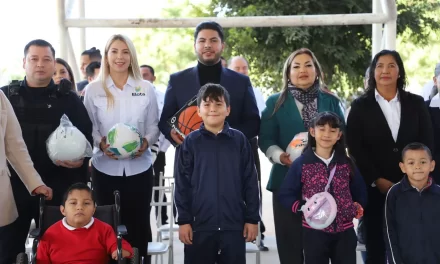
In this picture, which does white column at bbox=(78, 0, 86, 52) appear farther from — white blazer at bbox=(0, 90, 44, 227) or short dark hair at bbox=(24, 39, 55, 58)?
white blazer at bbox=(0, 90, 44, 227)

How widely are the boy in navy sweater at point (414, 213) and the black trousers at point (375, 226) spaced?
9.7 inches

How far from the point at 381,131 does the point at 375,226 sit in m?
0.59

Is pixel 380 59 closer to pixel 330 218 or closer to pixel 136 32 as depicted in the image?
pixel 330 218

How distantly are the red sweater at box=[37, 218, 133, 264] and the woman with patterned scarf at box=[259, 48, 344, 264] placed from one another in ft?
3.44

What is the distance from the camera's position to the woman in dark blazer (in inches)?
167

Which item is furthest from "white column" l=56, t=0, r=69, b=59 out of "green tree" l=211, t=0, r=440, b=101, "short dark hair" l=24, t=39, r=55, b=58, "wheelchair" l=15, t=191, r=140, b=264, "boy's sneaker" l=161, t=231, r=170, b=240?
"green tree" l=211, t=0, r=440, b=101

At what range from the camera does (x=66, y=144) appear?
13.4 ft

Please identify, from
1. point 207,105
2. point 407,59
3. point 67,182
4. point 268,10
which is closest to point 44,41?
point 67,182

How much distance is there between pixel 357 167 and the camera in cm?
420

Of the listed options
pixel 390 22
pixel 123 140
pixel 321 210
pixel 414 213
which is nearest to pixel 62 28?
pixel 390 22

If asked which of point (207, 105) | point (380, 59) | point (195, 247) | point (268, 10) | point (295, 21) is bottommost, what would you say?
point (195, 247)

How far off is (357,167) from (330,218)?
18.4 inches

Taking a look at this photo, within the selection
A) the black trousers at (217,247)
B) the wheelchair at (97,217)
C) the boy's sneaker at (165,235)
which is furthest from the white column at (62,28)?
the black trousers at (217,247)

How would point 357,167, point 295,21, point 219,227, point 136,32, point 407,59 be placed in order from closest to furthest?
point 219,227, point 357,167, point 295,21, point 407,59, point 136,32
